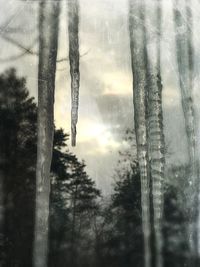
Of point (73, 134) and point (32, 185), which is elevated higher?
point (73, 134)

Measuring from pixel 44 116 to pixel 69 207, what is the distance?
26.6 inches

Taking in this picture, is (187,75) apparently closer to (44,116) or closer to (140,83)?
(140,83)

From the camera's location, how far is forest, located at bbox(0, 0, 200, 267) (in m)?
4.64

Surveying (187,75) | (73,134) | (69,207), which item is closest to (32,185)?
(69,207)

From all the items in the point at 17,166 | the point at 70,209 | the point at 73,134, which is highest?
the point at 73,134

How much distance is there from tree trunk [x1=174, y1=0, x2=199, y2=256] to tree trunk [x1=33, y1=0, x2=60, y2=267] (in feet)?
3.24

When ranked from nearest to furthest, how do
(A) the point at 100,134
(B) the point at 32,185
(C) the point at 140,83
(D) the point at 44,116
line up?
(B) the point at 32,185 < (D) the point at 44,116 < (A) the point at 100,134 < (C) the point at 140,83

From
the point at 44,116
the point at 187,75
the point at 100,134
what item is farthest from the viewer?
the point at 187,75

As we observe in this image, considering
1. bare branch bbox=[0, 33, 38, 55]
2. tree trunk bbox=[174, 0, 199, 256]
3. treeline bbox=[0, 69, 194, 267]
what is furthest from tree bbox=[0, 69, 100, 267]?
tree trunk bbox=[174, 0, 199, 256]

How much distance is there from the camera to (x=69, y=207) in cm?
472

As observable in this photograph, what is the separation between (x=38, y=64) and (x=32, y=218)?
112cm

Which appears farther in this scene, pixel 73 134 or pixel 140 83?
pixel 140 83

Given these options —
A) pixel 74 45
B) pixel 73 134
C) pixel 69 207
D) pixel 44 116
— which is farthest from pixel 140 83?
pixel 69 207

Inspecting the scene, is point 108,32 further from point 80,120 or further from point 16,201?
point 16,201
